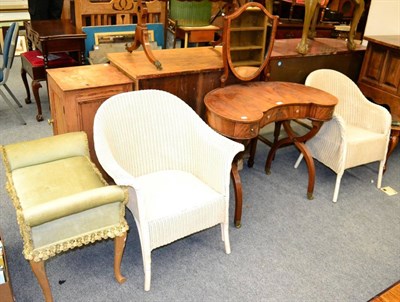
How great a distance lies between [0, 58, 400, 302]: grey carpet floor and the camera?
198 centimetres

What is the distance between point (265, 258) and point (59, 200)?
1197 mm

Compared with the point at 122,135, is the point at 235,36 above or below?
above

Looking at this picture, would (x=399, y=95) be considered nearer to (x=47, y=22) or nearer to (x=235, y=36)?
(x=235, y=36)

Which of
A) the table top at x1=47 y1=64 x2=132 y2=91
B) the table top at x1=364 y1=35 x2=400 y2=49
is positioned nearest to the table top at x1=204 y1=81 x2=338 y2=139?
the table top at x1=47 y1=64 x2=132 y2=91

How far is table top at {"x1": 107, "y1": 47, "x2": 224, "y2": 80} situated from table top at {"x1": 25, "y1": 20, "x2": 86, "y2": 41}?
916 millimetres

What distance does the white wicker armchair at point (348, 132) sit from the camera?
2.70 meters

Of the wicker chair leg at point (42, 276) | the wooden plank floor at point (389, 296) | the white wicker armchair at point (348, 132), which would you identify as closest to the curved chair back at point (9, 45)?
the wicker chair leg at point (42, 276)

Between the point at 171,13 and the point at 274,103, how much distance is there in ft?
9.07

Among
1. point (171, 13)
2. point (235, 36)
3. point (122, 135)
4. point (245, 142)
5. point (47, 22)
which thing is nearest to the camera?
point (122, 135)

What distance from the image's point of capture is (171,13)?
4707 mm

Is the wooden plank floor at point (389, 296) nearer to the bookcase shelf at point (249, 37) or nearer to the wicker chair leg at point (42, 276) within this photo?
the wicker chair leg at point (42, 276)

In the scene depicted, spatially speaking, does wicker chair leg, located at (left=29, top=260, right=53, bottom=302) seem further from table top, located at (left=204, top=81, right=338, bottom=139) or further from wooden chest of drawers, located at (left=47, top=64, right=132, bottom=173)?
table top, located at (left=204, top=81, right=338, bottom=139)

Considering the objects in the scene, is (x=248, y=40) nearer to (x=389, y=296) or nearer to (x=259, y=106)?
(x=259, y=106)

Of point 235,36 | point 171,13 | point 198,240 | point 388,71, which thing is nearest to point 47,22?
point 171,13
